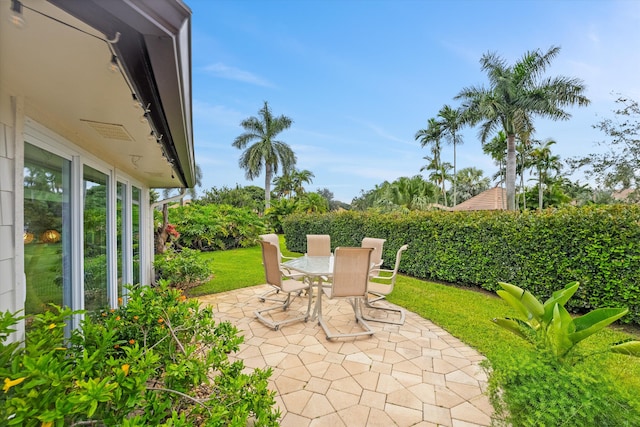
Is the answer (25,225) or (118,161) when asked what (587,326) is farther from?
(118,161)

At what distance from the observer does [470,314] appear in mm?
4723

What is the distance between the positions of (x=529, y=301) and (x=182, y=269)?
595cm

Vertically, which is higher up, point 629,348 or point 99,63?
point 99,63

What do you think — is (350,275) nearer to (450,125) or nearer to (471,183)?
(450,125)

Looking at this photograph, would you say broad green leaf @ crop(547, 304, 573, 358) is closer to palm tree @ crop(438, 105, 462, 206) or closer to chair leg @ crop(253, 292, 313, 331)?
chair leg @ crop(253, 292, 313, 331)

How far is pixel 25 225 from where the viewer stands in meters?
1.78

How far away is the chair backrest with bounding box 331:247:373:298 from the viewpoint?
376 cm

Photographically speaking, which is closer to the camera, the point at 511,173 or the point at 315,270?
the point at 315,270

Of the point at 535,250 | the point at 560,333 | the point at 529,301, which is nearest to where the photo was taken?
the point at 560,333

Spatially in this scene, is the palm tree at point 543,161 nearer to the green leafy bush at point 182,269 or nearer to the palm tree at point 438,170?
the palm tree at point 438,170

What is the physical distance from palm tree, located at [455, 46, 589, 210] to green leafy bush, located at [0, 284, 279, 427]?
57.5 ft

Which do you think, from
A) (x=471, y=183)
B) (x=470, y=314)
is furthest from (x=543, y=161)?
(x=470, y=314)

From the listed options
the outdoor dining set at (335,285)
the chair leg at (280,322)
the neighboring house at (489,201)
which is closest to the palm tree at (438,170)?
the neighboring house at (489,201)

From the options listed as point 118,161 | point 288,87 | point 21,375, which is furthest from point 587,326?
point 288,87
